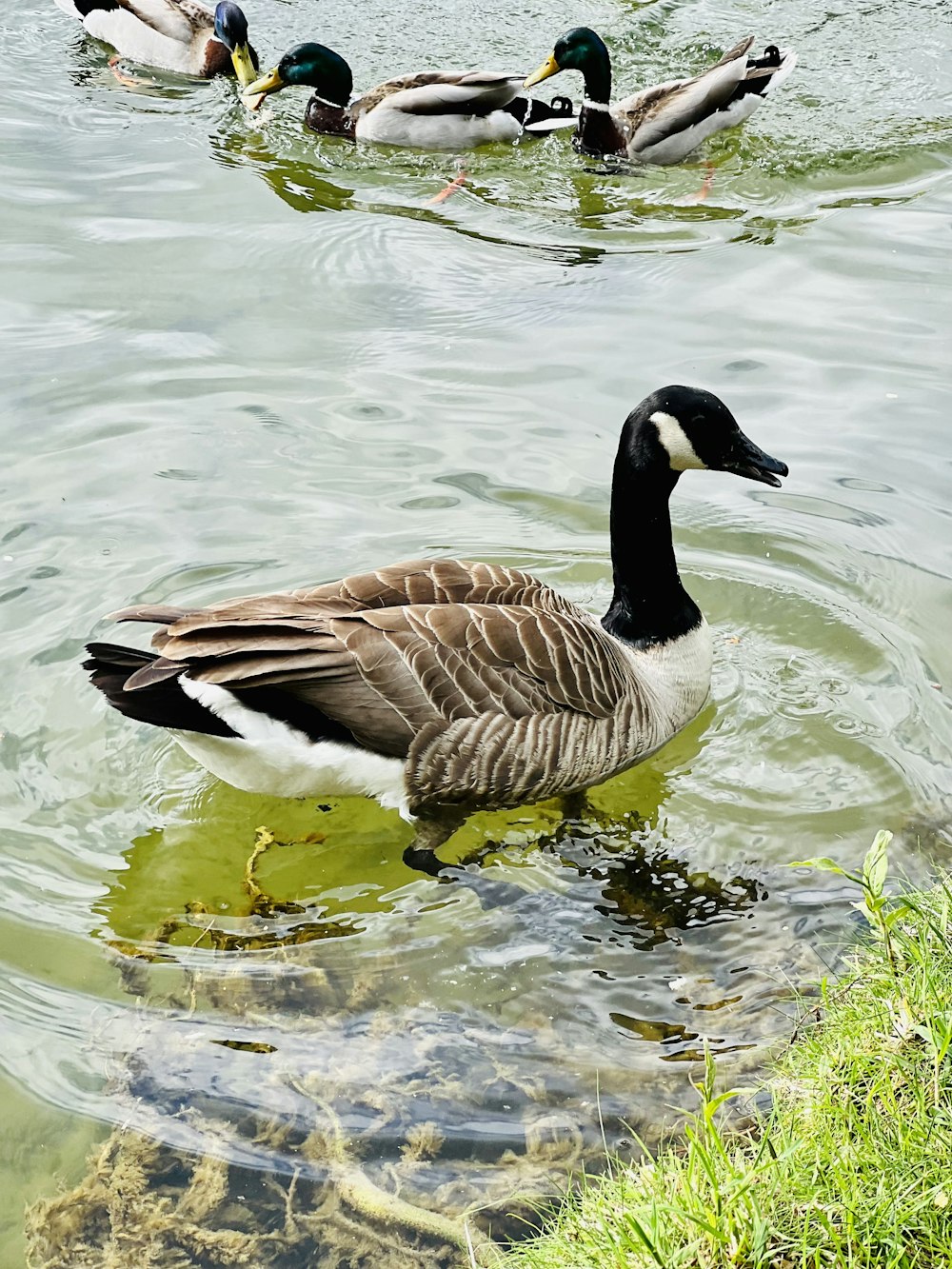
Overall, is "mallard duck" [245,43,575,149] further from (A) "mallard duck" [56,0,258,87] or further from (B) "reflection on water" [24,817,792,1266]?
(B) "reflection on water" [24,817,792,1266]

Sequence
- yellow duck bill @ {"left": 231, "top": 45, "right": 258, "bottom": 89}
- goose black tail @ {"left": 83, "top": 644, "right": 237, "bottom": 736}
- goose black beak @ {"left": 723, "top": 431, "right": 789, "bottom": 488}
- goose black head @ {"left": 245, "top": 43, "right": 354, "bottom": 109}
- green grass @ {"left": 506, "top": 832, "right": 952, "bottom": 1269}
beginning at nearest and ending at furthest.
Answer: green grass @ {"left": 506, "top": 832, "right": 952, "bottom": 1269}, goose black tail @ {"left": 83, "top": 644, "right": 237, "bottom": 736}, goose black beak @ {"left": 723, "top": 431, "right": 789, "bottom": 488}, goose black head @ {"left": 245, "top": 43, "right": 354, "bottom": 109}, yellow duck bill @ {"left": 231, "top": 45, "right": 258, "bottom": 89}

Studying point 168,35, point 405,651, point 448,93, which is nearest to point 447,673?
point 405,651

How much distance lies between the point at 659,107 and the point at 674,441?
649cm

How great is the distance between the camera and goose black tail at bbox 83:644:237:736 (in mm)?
4695

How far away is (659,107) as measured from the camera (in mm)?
11133

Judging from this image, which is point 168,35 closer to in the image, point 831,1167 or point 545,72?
point 545,72

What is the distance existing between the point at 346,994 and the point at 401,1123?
572mm

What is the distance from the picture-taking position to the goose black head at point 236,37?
11914 mm

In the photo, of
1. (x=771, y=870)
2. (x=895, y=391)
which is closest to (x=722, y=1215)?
(x=771, y=870)

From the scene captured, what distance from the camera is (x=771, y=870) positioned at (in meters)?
5.14

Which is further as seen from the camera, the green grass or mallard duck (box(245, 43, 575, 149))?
mallard duck (box(245, 43, 575, 149))

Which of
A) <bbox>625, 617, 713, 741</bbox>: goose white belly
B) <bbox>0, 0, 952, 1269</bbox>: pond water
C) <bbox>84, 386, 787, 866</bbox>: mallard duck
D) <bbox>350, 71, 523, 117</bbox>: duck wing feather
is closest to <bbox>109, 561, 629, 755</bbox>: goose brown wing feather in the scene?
<bbox>84, 386, 787, 866</bbox>: mallard duck

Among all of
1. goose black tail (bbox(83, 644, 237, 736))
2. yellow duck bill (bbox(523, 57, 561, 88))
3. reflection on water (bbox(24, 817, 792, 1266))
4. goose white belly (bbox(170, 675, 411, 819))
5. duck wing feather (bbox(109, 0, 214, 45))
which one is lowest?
reflection on water (bbox(24, 817, 792, 1266))

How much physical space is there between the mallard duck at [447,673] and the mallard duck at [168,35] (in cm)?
822
